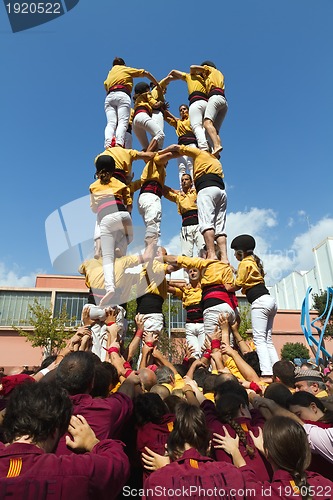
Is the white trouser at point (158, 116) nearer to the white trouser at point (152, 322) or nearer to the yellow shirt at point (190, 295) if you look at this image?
the yellow shirt at point (190, 295)

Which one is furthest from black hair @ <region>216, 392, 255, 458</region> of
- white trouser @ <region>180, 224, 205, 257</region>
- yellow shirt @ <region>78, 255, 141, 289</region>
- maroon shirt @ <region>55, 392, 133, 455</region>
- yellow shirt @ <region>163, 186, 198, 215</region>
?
yellow shirt @ <region>163, 186, 198, 215</region>

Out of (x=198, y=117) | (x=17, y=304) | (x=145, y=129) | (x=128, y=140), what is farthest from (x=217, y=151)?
(x=17, y=304)

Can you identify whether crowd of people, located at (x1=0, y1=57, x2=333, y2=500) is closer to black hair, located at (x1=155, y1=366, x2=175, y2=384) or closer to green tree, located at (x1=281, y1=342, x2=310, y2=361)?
black hair, located at (x1=155, y1=366, x2=175, y2=384)

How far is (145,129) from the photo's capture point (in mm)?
7852

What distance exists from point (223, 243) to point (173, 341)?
24472mm

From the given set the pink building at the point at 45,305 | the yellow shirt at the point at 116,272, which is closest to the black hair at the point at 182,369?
the yellow shirt at the point at 116,272

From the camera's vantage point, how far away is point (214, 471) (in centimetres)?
165

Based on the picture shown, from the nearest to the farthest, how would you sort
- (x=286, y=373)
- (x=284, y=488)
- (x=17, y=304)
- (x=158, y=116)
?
Result: (x=284, y=488), (x=286, y=373), (x=158, y=116), (x=17, y=304)

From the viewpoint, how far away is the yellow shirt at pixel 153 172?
733 centimetres

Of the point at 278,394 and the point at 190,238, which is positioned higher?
the point at 190,238

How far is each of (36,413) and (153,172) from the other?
6.36m

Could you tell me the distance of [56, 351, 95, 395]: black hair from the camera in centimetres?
221

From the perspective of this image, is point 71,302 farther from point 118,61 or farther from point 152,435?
point 152,435

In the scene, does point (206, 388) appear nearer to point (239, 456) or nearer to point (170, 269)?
point (239, 456)
